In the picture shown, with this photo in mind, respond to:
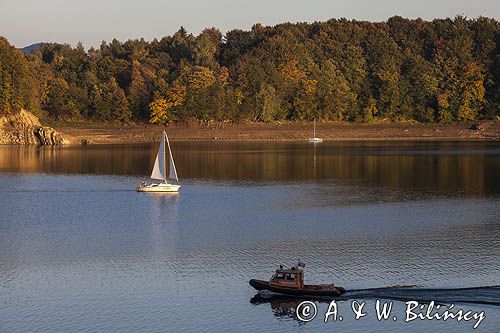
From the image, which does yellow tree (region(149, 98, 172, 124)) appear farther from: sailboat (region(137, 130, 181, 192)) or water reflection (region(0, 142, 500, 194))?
sailboat (region(137, 130, 181, 192))

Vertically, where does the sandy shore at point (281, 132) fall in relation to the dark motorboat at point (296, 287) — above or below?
above

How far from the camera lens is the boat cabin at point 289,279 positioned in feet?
107

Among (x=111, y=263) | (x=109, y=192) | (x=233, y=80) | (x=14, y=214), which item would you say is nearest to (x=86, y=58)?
(x=233, y=80)

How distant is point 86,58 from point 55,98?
24.1 meters

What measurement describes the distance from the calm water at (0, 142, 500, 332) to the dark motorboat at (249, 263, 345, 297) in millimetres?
501

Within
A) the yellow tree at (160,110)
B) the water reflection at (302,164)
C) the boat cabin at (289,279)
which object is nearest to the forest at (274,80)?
the yellow tree at (160,110)

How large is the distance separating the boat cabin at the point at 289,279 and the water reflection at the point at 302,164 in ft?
125

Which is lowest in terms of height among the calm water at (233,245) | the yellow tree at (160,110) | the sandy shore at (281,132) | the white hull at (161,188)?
the calm water at (233,245)

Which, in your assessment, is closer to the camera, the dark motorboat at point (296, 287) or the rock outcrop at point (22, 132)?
the dark motorboat at point (296, 287)

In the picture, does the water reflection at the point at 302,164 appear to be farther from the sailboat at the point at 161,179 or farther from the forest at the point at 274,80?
the forest at the point at 274,80

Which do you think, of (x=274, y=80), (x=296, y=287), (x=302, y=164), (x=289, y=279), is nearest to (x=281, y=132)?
(x=274, y=80)

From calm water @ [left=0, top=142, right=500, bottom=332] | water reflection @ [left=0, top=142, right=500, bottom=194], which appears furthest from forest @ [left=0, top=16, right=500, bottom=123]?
calm water @ [left=0, top=142, right=500, bottom=332]

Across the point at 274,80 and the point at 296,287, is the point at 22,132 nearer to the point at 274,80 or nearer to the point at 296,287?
the point at 274,80

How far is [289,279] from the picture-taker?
32.8 meters
